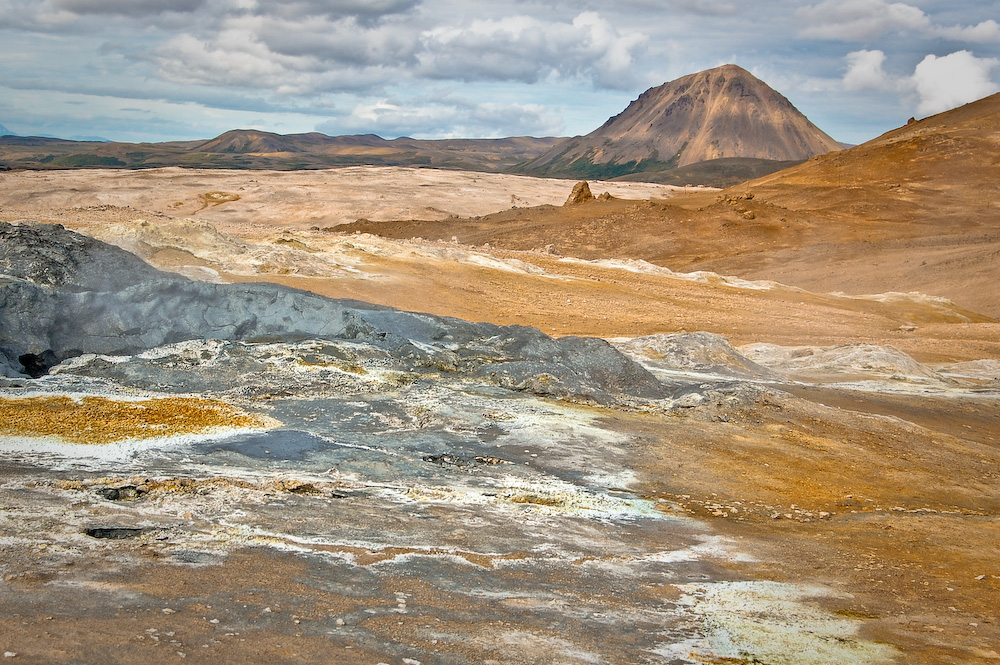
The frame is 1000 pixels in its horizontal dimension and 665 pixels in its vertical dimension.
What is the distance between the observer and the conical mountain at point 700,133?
135375mm


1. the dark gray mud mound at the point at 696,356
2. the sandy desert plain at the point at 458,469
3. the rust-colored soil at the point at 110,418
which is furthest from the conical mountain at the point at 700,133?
the rust-colored soil at the point at 110,418

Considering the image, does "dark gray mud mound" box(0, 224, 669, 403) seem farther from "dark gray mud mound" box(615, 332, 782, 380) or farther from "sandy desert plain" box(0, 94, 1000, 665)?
"dark gray mud mound" box(615, 332, 782, 380)

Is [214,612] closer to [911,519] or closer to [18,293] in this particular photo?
[911,519]

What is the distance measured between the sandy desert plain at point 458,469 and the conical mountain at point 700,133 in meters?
116

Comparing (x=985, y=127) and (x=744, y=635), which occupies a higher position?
(x=985, y=127)

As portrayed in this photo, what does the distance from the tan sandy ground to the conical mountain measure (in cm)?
9461

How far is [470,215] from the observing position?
51188 mm

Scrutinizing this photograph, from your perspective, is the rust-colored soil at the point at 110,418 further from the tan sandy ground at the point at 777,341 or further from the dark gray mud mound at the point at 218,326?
the tan sandy ground at the point at 777,341

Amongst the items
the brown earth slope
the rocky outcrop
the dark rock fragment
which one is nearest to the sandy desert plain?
the dark rock fragment

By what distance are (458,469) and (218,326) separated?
576cm

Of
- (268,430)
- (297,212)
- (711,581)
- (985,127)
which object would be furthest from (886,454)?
(985,127)

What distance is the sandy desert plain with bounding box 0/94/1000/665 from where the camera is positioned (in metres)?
5.32

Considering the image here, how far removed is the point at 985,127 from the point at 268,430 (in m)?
58.7

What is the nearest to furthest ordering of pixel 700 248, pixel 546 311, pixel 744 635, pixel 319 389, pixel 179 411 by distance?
pixel 744 635
pixel 179 411
pixel 319 389
pixel 546 311
pixel 700 248
